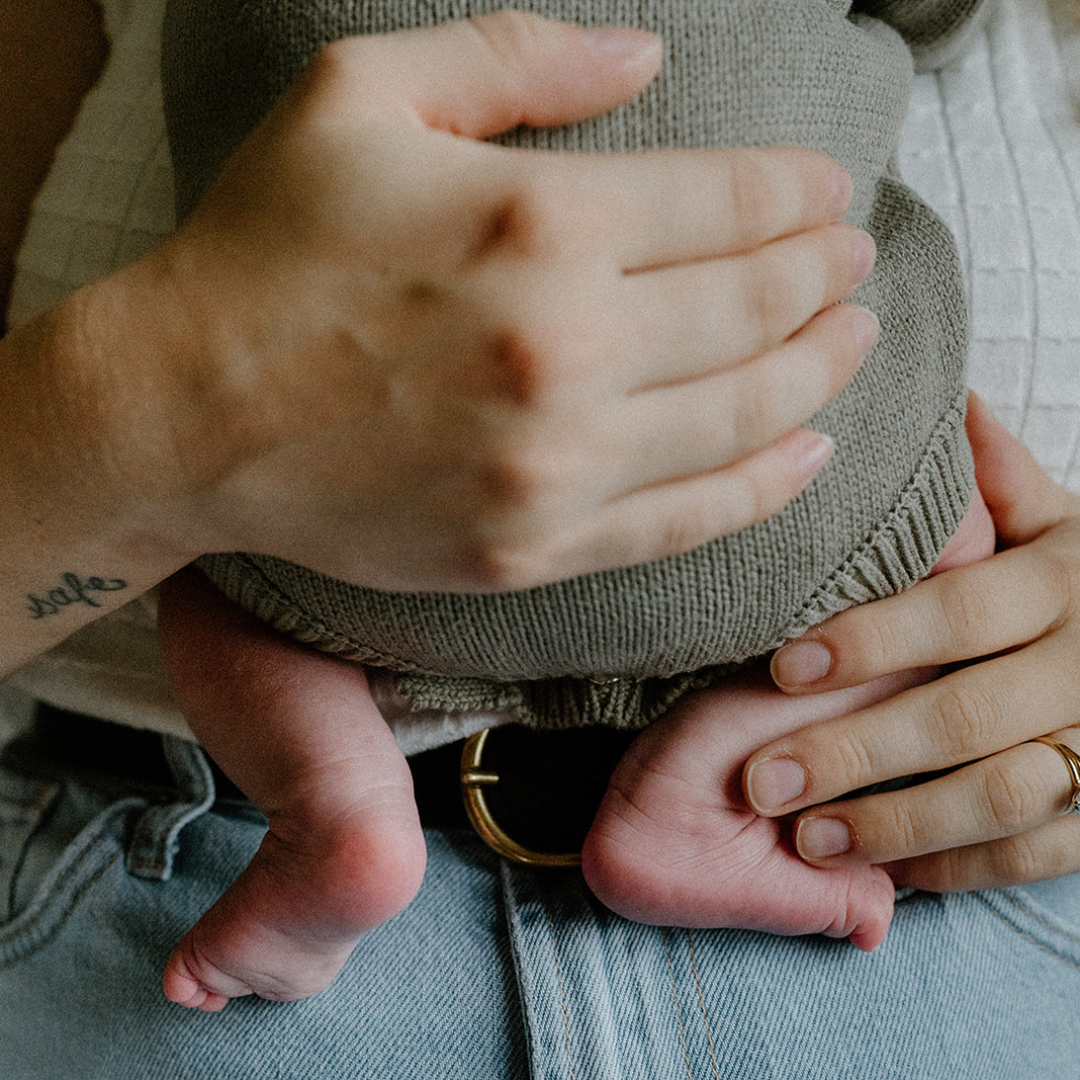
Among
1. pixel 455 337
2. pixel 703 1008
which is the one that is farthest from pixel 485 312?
pixel 703 1008

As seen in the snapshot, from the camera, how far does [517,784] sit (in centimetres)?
77

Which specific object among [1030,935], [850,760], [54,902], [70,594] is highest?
[70,594]

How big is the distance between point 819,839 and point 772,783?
0.08m

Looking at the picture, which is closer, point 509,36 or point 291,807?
point 509,36

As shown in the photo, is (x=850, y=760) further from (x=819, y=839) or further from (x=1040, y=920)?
(x=1040, y=920)

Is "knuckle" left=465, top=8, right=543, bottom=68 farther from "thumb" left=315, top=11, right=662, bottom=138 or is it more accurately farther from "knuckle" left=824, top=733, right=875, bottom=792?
"knuckle" left=824, top=733, right=875, bottom=792

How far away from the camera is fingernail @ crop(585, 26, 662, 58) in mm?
446

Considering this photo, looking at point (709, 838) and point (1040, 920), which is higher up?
point (709, 838)

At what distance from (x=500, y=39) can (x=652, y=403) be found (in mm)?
188

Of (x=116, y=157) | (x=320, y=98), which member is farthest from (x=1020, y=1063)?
(x=116, y=157)

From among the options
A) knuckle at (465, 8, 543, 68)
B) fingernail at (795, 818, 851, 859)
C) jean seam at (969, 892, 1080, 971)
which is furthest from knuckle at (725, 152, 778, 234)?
jean seam at (969, 892, 1080, 971)

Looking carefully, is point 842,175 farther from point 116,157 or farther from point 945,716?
point 116,157

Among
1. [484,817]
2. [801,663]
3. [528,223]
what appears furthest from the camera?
[484,817]

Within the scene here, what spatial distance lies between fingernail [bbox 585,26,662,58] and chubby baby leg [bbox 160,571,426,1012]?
42cm
